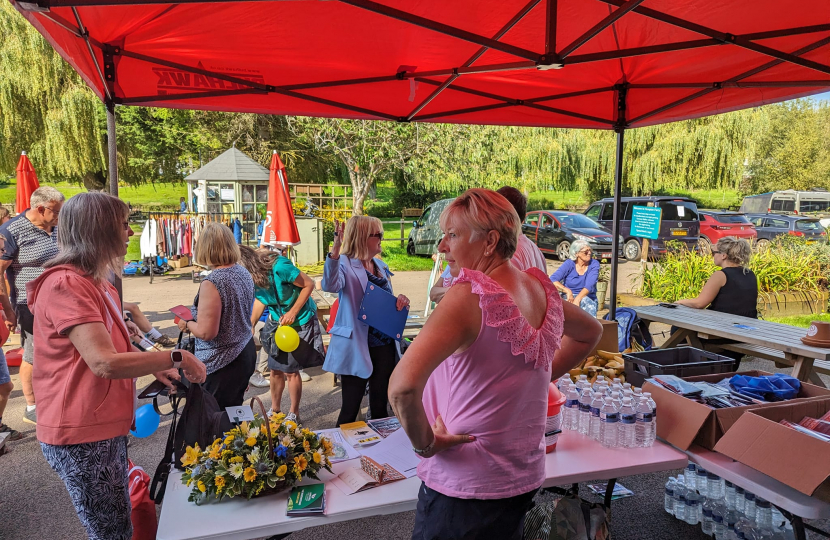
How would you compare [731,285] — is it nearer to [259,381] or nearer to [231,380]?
[231,380]

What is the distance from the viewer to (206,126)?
66.0ft

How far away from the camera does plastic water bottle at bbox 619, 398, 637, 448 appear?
7.52ft

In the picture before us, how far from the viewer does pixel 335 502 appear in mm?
1880

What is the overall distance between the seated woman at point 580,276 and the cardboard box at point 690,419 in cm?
356

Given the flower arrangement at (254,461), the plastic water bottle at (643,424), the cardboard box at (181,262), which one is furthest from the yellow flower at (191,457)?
the cardboard box at (181,262)

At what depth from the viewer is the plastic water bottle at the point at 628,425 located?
7.52ft

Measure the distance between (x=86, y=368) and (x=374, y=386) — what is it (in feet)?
6.06

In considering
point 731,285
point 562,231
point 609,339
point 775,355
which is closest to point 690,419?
point 609,339

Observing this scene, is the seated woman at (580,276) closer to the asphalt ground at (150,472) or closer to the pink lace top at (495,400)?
the asphalt ground at (150,472)

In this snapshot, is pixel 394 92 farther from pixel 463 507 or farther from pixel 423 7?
pixel 463 507

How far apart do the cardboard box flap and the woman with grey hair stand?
2065mm

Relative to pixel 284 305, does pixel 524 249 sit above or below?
above

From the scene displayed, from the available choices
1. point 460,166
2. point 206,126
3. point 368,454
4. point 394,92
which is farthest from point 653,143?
point 368,454

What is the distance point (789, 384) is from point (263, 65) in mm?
3457
